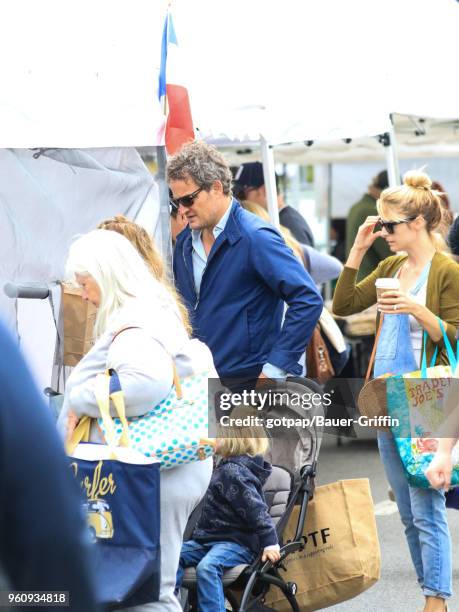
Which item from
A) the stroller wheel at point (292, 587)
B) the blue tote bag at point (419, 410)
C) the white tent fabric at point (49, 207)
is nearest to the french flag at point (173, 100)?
the white tent fabric at point (49, 207)

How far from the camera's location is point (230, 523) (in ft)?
15.8

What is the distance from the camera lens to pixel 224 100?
26.8 ft

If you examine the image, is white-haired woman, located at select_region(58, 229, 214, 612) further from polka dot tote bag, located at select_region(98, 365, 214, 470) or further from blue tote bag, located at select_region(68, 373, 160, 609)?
blue tote bag, located at select_region(68, 373, 160, 609)

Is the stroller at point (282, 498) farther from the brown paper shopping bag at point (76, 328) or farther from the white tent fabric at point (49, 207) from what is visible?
the white tent fabric at point (49, 207)

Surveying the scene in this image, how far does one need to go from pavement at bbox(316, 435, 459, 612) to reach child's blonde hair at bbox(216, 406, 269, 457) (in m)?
1.36

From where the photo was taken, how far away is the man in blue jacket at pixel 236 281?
5340 mm

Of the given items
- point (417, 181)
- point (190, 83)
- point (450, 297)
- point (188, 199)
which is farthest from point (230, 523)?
point (190, 83)

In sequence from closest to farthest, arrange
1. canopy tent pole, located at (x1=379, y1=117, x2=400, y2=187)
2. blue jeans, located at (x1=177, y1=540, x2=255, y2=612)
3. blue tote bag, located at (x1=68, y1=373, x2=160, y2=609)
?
blue tote bag, located at (x1=68, y1=373, x2=160, y2=609) < blue jeans, located at (x1=177, y1=540, x2=255, y2=612) < canopy tent pole, located at (x1=379, y1=117, x2=400, y2=187)

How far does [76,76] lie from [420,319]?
2176 mm

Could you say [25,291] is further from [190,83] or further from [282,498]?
[190,83]

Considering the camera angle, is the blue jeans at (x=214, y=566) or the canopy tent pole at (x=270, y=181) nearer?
the blue jeans at (x=214, y=566)

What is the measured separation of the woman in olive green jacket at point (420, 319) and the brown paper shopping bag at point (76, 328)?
124 centimetres

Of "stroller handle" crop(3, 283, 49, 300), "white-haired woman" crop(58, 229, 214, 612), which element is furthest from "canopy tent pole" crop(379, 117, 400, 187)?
"white-haired woman" crop(58, 229, 214, 612)

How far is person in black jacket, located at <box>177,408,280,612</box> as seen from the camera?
4730 mm
